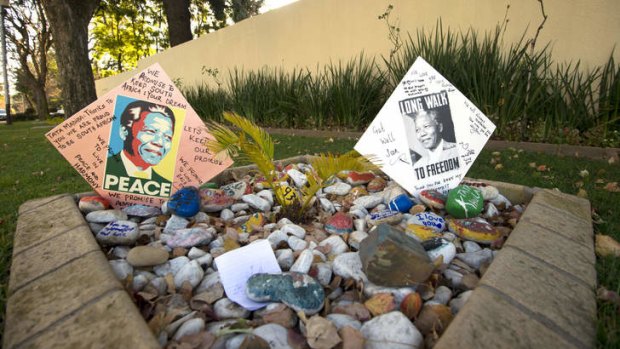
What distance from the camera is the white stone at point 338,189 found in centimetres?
204

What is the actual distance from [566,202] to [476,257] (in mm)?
752

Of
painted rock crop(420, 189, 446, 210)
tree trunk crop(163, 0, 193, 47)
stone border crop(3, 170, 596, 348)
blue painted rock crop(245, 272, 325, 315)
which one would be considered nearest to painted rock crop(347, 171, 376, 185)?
painted rock crop(420, 189, 446, 210)

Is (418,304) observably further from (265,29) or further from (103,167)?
(265,29)

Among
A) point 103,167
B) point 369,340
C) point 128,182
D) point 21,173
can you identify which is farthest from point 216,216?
point 21,173

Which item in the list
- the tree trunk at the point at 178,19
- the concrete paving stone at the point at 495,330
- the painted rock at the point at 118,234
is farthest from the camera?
the tree trunk at the point at 178,19

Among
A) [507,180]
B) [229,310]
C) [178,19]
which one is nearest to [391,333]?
[229,310]

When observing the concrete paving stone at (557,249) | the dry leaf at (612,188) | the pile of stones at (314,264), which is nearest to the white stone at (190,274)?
the pile of stones at (314,264)

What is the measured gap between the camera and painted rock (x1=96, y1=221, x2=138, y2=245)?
4.41ft

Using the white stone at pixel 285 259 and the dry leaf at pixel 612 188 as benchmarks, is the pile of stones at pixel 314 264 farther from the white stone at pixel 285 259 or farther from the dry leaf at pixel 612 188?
the dry leaf at pixel 612 188

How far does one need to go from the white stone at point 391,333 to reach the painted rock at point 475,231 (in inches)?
25.9

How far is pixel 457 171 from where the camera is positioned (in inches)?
73.3

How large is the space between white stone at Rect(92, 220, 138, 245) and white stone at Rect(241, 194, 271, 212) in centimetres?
57

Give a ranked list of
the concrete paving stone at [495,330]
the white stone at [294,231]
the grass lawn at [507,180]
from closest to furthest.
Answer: the concrete paving stone at [495,330]
the grass lawn at [507,180]
the white stone at [294,231]

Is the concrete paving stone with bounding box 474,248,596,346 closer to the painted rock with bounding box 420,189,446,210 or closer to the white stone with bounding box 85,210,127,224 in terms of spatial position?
the painted rock with bounding box 420,189,446,210
